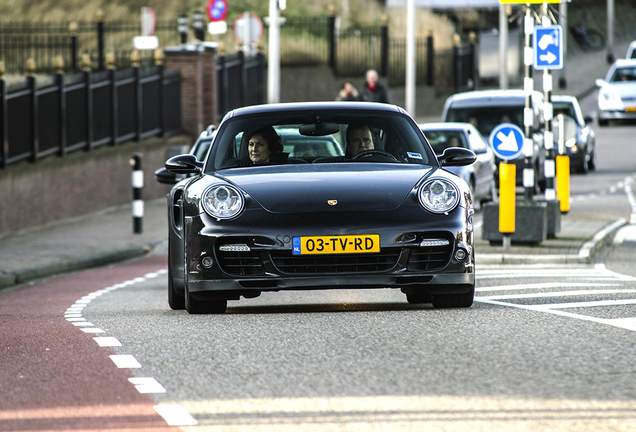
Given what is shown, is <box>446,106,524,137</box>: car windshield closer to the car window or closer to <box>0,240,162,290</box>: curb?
the car window

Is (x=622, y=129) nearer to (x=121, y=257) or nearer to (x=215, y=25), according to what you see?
(x=215, y=25)

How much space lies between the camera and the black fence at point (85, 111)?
65.1 feet

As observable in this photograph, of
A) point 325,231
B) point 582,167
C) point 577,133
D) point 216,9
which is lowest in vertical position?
point 582,167

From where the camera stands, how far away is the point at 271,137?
955 cm

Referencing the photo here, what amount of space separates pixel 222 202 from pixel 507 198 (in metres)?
7.22

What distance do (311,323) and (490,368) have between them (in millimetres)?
2078

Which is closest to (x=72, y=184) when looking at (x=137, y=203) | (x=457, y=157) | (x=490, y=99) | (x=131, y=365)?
(x=137, y=203)

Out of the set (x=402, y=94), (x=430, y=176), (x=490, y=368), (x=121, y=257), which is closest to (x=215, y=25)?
(x=402, y=94)

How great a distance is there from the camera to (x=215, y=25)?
3512 cm

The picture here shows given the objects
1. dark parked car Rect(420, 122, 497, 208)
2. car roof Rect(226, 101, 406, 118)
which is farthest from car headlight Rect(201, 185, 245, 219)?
dark parked car Rect(420, 122, 497, 208)

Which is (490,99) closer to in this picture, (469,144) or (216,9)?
(469,144)

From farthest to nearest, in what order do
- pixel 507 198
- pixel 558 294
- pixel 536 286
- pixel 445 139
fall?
pixel 445 139, pixel 507 198, pixel 536 286, pixel 558 294

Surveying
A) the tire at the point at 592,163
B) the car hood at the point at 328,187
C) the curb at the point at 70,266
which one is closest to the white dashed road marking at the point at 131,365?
the car hood at the point at 328,187

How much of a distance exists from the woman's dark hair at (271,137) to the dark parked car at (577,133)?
18.5m
